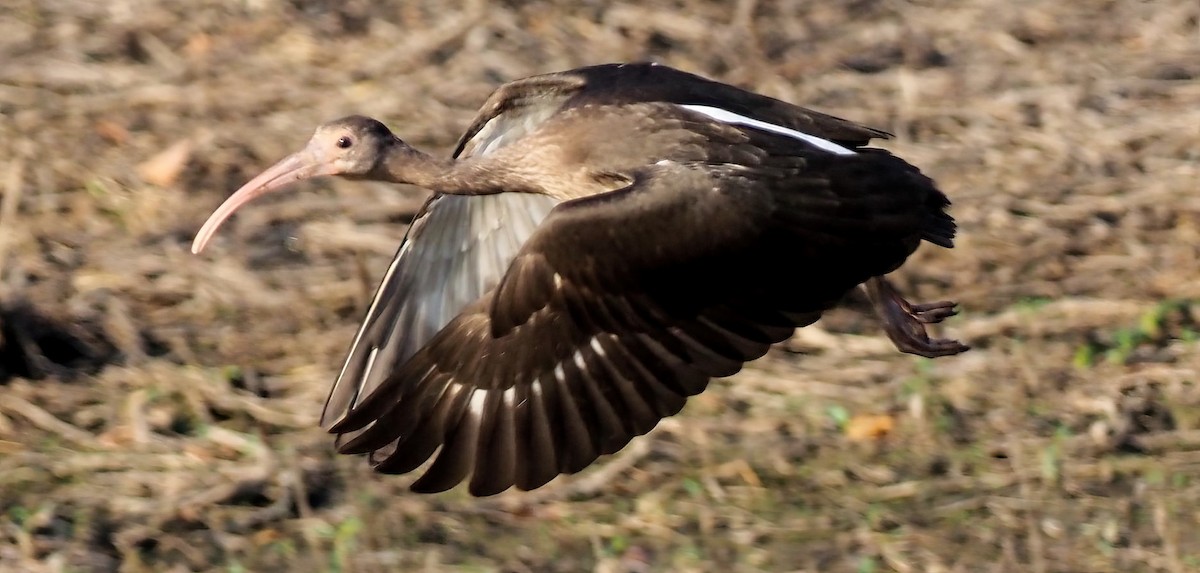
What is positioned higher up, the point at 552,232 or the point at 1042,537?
the point at 552,232

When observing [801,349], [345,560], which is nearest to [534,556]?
[345,560]

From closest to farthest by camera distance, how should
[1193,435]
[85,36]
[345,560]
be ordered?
[345,560], [1193,435], [85,36]

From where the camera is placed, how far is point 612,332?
20.3 ft

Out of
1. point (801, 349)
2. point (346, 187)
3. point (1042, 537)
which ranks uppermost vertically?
point (346, 187)

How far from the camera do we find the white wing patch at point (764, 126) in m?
6.57

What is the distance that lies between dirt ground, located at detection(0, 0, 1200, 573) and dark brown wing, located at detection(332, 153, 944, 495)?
6.05 ft

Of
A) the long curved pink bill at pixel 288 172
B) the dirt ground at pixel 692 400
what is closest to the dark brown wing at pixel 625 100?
the long curved pink bill at pixel 288 172

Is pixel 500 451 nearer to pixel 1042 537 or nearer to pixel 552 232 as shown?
pixel 552 232

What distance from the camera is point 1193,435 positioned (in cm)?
864

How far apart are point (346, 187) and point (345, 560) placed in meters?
2.68

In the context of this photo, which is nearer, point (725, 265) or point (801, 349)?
point (725, 265)

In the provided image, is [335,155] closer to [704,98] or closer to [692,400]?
[704,98]

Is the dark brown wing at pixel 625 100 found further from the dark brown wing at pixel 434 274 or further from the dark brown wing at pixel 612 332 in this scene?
the dark brown wing at pixel 612 332

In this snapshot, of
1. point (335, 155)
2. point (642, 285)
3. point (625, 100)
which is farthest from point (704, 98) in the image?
point (335, 155)
